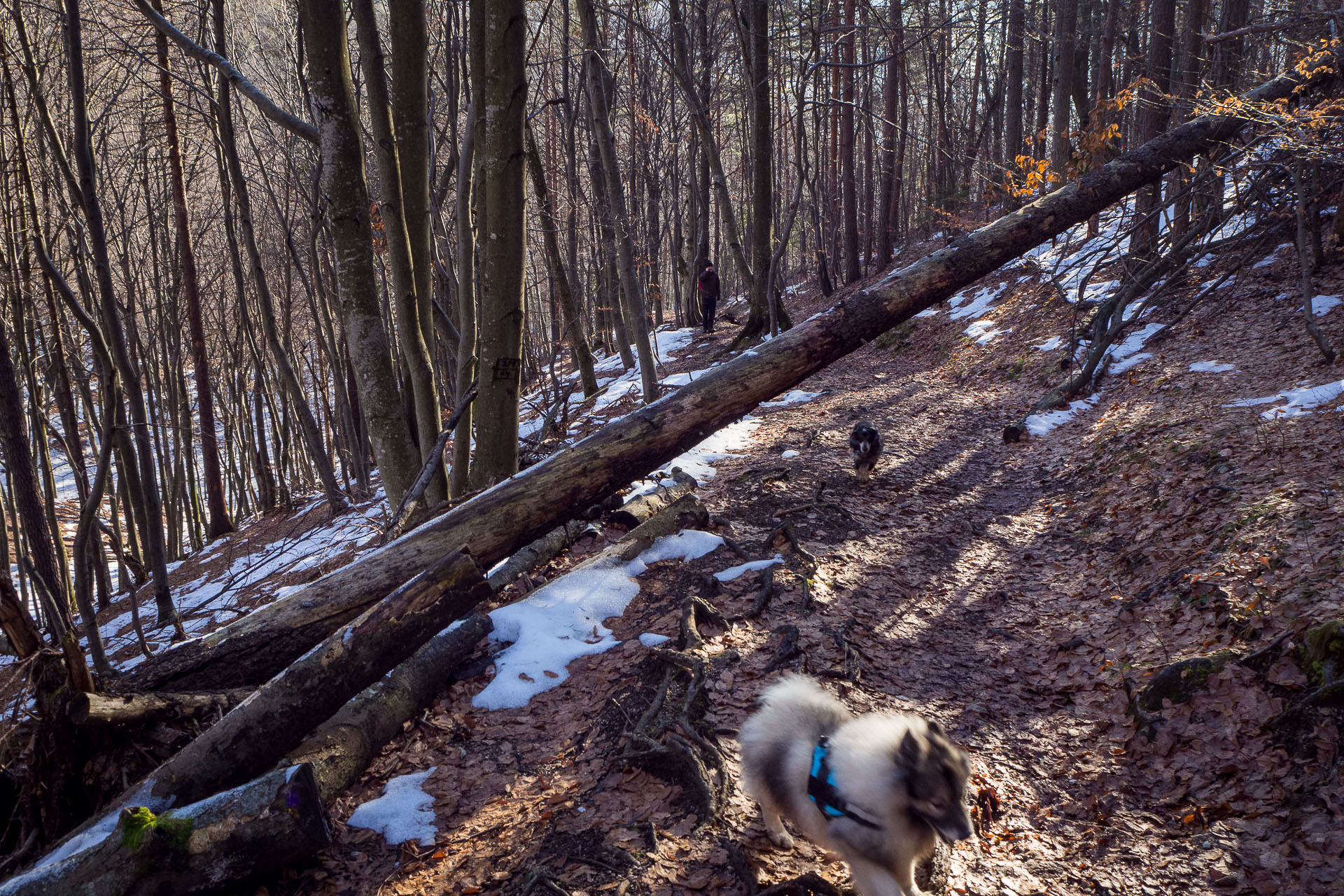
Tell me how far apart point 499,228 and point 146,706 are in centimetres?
462

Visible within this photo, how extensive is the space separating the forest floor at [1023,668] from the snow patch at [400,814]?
0.06m

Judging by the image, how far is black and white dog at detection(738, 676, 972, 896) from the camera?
8.91 feet

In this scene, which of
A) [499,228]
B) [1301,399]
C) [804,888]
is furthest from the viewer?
[499,228]

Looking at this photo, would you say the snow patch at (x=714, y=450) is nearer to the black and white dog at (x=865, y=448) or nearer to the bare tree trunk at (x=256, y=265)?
the black and white dog at (x=865, y=448)

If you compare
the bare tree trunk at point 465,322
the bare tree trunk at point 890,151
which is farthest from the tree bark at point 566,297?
the bare tree trunk at point 890,151

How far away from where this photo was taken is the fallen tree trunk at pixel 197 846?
2.76m

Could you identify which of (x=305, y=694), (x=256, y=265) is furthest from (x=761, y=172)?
(x=305, y=694)

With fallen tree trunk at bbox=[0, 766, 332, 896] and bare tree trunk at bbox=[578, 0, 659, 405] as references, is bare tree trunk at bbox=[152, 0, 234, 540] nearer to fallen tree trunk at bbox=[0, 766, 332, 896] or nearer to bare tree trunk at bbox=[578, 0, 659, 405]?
bare tree trunk at bbox=[578, 0, 659, 405]

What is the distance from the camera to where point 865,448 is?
7801 millimetres

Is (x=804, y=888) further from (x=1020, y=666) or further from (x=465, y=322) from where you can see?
(x=465, y=322)

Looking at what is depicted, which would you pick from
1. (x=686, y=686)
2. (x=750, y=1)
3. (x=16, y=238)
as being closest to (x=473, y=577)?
(x=686, y=686)

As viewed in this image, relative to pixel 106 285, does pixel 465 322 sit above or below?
below

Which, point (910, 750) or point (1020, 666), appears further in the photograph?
point (1020, 666)

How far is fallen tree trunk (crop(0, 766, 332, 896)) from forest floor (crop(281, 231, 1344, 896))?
1.06 ft
